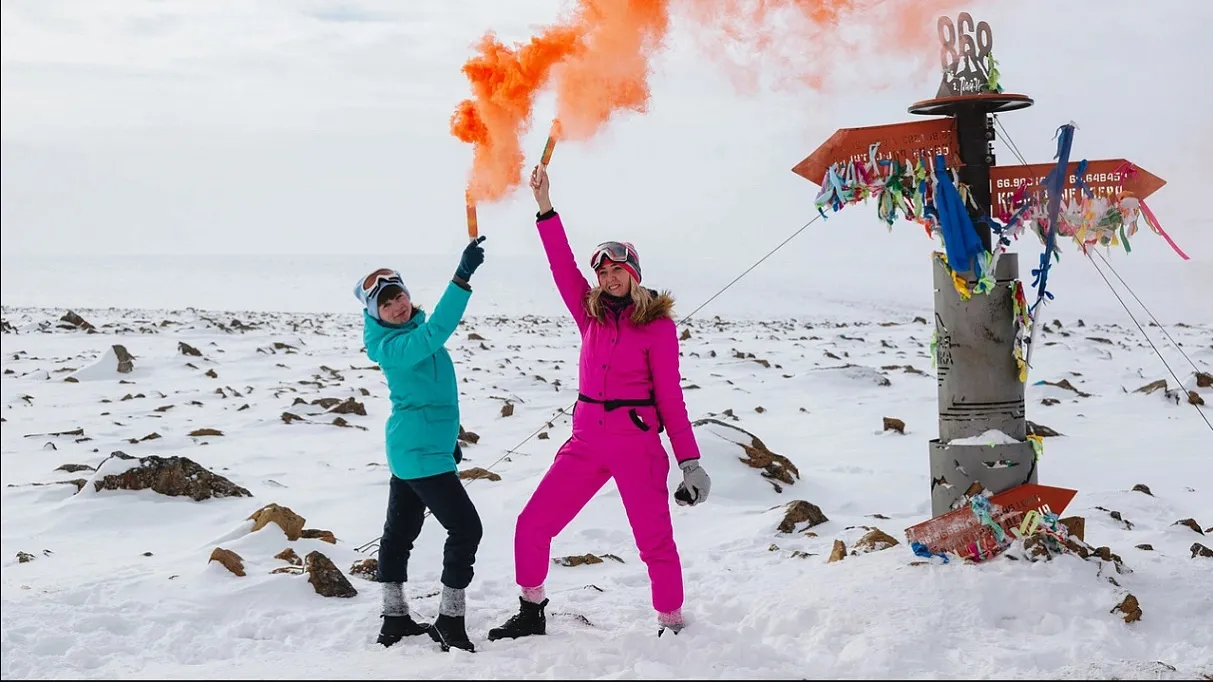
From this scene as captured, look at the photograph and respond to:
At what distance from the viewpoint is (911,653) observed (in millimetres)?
4871

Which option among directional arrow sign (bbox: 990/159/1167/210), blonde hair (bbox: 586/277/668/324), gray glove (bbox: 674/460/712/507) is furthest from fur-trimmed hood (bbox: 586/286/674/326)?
directional arrow sign (bbox: 990/159/1167/210)

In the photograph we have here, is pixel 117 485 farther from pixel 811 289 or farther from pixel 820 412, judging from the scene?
pixel 811 289

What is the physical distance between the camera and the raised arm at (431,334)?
5000 millimetres

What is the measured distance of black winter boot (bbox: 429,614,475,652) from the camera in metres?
5.14

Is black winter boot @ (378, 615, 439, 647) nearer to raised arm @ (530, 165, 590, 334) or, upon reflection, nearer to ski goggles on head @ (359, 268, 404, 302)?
ski goggles on head @ (359, 268, 404, 302)

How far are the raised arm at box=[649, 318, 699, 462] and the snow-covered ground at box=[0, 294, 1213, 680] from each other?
35.5 inches

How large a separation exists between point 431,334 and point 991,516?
10.7 ft

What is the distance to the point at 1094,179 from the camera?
6.18 metres

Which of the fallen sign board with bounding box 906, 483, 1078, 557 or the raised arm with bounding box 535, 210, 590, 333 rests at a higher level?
the raised arm with bounding box 535, 210, 590, 333

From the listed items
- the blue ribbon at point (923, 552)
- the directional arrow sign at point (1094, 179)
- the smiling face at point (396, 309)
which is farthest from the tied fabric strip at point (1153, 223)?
the smiling face at point (396, 309)

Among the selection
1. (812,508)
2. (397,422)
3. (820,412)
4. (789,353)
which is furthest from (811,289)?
(397,422)

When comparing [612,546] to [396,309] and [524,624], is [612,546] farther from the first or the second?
[396,309]

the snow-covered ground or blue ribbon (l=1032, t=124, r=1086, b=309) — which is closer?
the snow-covered ground

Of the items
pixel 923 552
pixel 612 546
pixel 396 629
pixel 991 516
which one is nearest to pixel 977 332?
pixel 991 516
